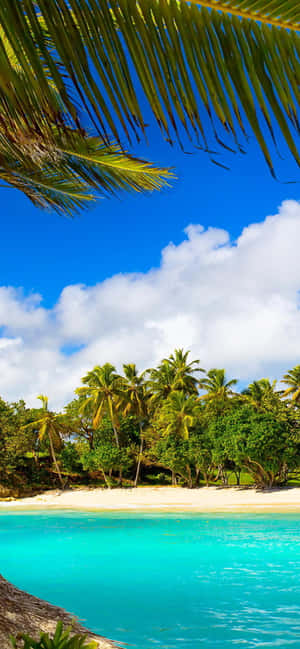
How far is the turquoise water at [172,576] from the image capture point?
7.07 meters

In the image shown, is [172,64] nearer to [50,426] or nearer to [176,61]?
[176,61]

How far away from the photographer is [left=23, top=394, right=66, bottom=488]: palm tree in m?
36.3

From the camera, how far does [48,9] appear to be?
3.84 ft

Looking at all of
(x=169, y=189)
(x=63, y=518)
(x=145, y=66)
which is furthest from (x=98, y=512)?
(x=145, y=66)

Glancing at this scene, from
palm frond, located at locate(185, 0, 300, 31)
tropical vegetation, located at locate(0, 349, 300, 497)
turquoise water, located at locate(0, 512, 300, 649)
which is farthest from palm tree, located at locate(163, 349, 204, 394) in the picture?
palm frond, located at locate(185, 0, 300, 31)

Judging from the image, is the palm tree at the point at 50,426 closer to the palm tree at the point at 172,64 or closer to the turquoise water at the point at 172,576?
the turquoise water at the point at 172,576

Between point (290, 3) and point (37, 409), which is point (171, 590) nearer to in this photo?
point (290, 3)

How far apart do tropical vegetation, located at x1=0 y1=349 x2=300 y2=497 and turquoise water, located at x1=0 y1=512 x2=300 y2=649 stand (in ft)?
29.3

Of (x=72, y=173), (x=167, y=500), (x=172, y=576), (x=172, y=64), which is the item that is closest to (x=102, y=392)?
(x=167, y=500)

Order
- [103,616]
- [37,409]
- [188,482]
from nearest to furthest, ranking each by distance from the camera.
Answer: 1. [103,616]
2. [188,482]
3. [37,409]

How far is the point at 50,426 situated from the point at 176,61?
3698 cm

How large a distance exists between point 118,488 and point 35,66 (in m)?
36.8

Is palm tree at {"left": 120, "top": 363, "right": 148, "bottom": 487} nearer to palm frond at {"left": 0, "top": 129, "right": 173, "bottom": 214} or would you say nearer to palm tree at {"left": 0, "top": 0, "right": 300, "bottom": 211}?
palm frond at {"left": 0, "top": 129, "right": 173, "bottom": 214}

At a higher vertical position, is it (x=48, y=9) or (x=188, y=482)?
(x=48, y=9)
